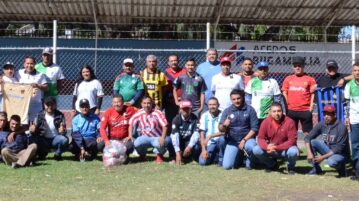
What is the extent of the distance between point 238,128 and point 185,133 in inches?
42.0

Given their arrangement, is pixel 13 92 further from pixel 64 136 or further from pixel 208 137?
pixel 208 137

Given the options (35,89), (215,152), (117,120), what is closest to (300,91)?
(215,152)

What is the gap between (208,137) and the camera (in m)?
9.91

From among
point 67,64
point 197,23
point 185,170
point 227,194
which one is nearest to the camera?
point 227,194

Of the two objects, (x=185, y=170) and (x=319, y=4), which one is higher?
(x=319, y=4)

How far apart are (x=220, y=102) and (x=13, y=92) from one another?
4.07 meters

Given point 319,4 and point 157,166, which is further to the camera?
point 319,4

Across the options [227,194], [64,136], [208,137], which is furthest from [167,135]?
[227,194]

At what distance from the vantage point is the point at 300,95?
33.4 feet

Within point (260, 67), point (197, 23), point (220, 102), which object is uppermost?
point (197, 23)

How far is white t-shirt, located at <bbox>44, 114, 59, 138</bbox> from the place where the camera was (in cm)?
1044

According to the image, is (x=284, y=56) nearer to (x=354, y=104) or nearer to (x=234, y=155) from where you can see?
(x=354, y=104)

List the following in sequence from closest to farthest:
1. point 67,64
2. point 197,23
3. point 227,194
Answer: point 227,194
point 67,64
point 197,23

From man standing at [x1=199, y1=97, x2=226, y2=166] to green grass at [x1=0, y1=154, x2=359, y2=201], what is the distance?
0.24 meters
